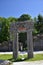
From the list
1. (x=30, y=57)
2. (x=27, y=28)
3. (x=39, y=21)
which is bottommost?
(x=30, y=57)

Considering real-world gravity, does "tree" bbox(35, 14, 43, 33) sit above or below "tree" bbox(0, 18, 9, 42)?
above

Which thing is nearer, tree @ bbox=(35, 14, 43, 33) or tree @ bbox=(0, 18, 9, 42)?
tree @ bbox=(0, 18, 9, 42)

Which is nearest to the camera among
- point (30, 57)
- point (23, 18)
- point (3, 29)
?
point (30, 57)

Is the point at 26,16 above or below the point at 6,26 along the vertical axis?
above

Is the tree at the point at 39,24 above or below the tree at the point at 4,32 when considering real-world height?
above

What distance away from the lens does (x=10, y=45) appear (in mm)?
32344

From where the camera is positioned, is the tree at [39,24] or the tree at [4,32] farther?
the tree at [39,24]

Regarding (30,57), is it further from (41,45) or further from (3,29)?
(3,29)

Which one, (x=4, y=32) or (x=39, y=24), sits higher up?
(x=39, y=24)

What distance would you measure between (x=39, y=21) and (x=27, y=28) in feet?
90.9

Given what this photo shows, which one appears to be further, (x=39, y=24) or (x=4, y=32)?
(x=39, y=24)

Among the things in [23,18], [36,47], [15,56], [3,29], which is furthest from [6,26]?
[15,56]

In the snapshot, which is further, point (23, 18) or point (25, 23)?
point (23, 18)

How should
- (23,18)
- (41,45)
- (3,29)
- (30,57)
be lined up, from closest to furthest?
(30,57) → (41,45) → (3,29) → (23,18)
